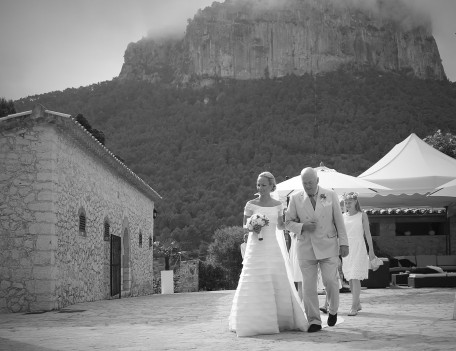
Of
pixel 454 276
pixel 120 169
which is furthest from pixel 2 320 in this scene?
pixel 454 276

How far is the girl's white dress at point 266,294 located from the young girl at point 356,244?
204 centimetres

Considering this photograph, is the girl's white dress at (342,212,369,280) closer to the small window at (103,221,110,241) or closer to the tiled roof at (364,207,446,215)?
the small window at (103,221,110,241)

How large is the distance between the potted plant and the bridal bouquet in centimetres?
1582

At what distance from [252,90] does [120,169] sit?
141 ft

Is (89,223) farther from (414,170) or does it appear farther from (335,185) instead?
(414,170)

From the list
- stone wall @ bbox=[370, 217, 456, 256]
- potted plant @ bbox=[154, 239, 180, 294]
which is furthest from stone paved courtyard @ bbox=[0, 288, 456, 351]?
potted plant @ bbox=[154, 239, 180, 294]

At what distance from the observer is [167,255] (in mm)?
22609

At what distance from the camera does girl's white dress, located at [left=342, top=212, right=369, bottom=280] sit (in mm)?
8477

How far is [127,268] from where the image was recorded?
19578 mm

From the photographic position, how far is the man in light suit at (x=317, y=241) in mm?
6449

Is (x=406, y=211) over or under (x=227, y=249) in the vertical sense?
over

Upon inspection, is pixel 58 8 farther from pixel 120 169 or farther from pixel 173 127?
pixel 173 127

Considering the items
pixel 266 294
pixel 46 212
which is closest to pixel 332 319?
pixel 266 294

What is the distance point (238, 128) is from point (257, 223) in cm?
4440
